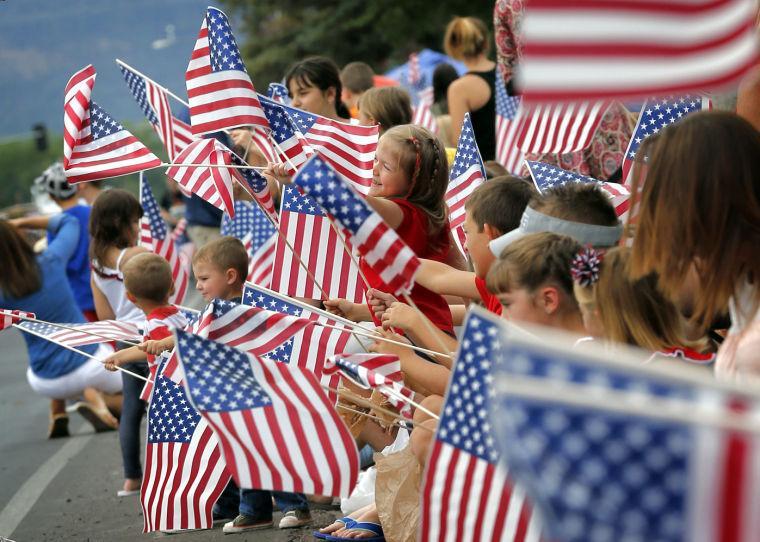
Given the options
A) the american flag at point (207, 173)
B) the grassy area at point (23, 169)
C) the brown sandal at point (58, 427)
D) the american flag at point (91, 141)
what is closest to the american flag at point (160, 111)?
the american flag at point (207, 173)

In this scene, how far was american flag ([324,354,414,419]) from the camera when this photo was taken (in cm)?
463

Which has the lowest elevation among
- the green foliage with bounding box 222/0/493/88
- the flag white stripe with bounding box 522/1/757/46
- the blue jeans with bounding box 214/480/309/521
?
the blue jeans with bounding box 214/480/309/521

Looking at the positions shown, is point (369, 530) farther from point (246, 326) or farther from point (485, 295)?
point (246, 326)

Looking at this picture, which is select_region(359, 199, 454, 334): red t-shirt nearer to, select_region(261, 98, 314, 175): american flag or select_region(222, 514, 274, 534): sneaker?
select_region(261, 98, 314, 175): american flag

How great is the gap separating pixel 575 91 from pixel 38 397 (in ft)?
37.6

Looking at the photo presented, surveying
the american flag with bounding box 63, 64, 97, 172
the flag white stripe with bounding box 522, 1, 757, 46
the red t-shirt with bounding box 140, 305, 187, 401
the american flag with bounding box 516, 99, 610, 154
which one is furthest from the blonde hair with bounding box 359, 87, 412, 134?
the flag white stripe with bounding box 522, 1, 757, 46

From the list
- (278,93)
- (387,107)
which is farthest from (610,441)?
(278,93)

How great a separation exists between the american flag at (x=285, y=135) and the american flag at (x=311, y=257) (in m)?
0.33

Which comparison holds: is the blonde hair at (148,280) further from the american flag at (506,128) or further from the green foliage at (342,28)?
the green foliage at (342,28)

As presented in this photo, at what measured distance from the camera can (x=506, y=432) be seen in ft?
7.73

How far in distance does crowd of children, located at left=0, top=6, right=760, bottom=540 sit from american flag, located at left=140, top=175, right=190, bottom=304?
0.08 metres

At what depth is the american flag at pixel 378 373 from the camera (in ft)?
15.2

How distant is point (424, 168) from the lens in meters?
6.09

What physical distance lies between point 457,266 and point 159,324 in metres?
1.72
